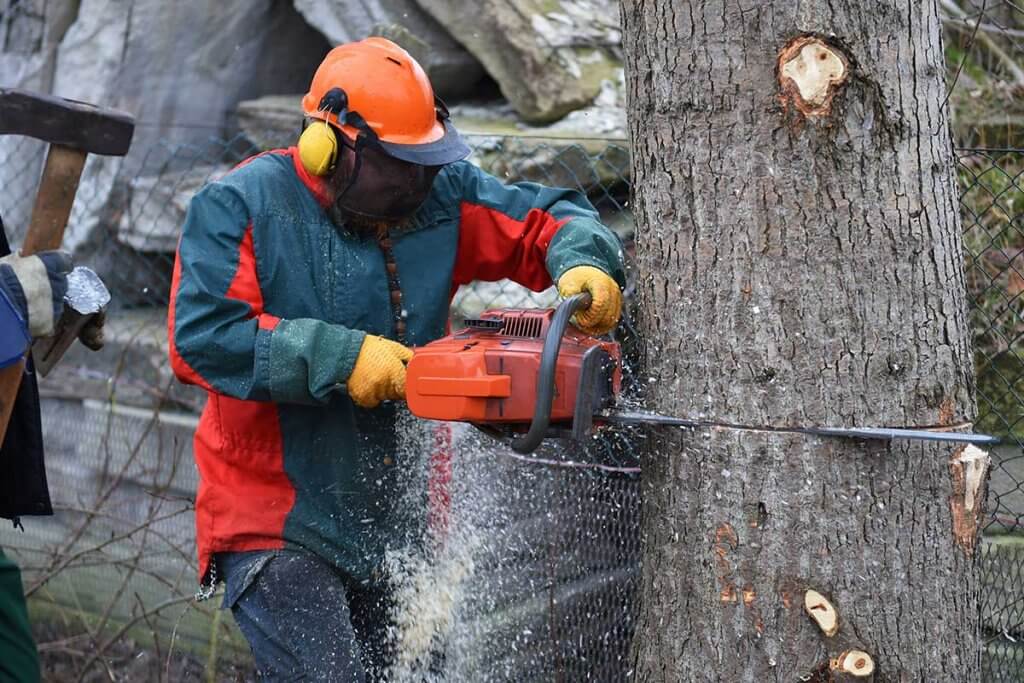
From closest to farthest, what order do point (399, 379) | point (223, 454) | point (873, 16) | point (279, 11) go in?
point (873, 16) < point (399, 379) < point (223, 454) < point (279, 11)

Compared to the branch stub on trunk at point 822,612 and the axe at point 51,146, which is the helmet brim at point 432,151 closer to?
the axe at point 51,146

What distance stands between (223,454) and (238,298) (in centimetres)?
43

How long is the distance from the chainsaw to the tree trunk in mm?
84

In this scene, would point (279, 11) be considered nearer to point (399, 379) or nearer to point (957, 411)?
point (399, 379)

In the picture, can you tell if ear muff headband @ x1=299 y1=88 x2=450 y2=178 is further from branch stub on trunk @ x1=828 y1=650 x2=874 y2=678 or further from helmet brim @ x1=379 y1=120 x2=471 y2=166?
branch stub on trunk @ x1=828 y1=650 x2=874 y2=678

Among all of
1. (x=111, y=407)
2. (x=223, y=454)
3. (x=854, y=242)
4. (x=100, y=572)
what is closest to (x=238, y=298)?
(x=223, y=454)

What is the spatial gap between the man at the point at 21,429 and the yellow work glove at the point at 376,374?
788 mm

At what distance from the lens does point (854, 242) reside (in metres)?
2.21

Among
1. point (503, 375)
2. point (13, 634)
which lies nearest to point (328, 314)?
point (503, 375)

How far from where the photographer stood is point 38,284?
275 cm

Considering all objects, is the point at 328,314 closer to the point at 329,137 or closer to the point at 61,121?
the point at 329,137

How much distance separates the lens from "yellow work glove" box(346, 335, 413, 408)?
8.59ft

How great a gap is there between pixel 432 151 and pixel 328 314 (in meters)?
0.49

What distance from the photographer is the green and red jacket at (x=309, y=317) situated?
2.65 metres
